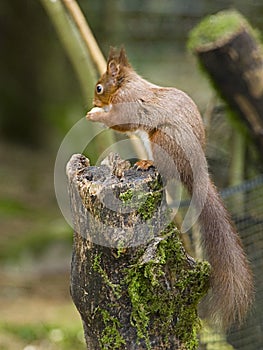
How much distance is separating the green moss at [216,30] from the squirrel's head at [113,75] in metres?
0.90

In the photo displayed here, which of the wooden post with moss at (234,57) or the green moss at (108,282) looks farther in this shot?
the wooden post with moss at (234,57)

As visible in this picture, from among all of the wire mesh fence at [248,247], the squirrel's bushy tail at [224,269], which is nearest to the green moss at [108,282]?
the squirrel's bushy tail at [224,269]

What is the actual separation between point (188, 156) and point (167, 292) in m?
0.50

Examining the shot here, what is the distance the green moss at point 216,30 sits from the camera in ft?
12.1

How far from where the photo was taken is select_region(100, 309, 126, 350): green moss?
2.19 m

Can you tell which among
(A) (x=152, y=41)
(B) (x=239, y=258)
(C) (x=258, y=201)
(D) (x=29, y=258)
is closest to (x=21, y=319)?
(D) (x=29, y=258)

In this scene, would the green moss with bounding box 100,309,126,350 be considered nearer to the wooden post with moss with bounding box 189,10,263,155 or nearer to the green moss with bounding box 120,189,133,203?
the green moss with bounding box 120,189,133,203

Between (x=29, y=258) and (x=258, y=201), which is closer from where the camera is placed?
(x=258, y=201)

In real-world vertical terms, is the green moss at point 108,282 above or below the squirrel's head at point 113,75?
below

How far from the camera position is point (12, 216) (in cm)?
A: 750

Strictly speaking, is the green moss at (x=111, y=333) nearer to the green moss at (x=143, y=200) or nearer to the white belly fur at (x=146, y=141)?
the green moss at (x=143, y=200)

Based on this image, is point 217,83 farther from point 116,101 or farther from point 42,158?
point 42,158

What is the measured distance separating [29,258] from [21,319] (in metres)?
1.19

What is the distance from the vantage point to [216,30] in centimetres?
370
